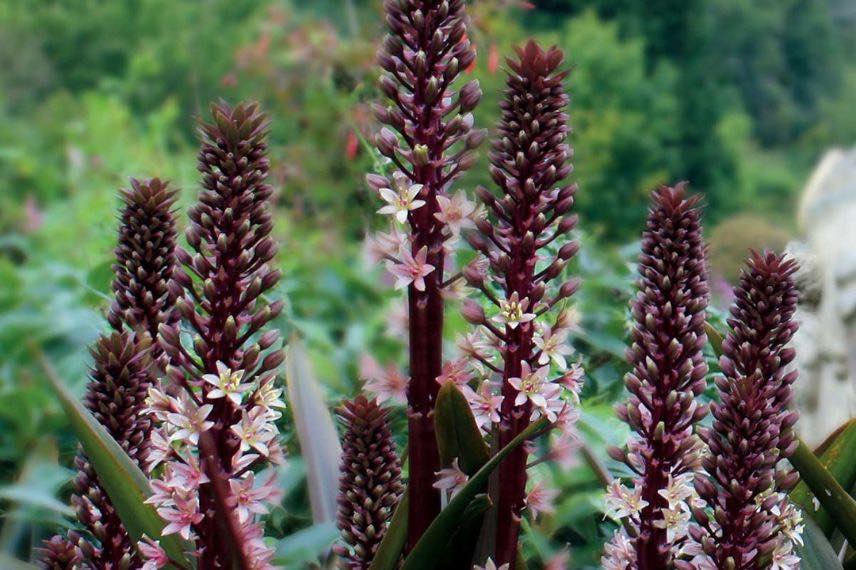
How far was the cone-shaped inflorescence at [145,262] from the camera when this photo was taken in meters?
1.32

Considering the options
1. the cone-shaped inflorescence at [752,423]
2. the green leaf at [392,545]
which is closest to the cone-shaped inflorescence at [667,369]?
the cone-shaped inflorescence at [752,423]

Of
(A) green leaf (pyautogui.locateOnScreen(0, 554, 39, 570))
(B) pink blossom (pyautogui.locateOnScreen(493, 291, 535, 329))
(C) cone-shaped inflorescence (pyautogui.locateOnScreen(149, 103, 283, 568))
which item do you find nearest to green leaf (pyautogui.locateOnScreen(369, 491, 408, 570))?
(C) cone-shaped inflorescence (pyautogui.locateOnScreen(149, 103, 283, 568))

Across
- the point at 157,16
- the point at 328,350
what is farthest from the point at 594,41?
the point at 328,350

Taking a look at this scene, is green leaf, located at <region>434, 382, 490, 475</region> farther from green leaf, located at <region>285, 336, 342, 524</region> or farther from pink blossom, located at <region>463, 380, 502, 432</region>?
green leaf, located at <region>285, 336, 342, 524</region>

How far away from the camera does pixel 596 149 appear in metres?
17.0

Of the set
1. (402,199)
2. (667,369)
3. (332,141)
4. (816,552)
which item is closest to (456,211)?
(402,199)

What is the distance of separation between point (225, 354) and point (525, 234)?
1.09 ft

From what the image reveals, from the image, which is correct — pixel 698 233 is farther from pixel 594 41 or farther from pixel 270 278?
pixel 594 41

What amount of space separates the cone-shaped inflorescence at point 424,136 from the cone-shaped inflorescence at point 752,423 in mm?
320

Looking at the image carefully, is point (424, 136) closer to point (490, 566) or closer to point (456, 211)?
point (456, 211)

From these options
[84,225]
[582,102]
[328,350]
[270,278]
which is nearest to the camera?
[270,278]

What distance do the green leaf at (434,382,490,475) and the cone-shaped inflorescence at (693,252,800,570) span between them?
0.78 feet

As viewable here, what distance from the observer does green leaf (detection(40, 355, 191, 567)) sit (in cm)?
121

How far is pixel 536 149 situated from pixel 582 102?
1843cm
